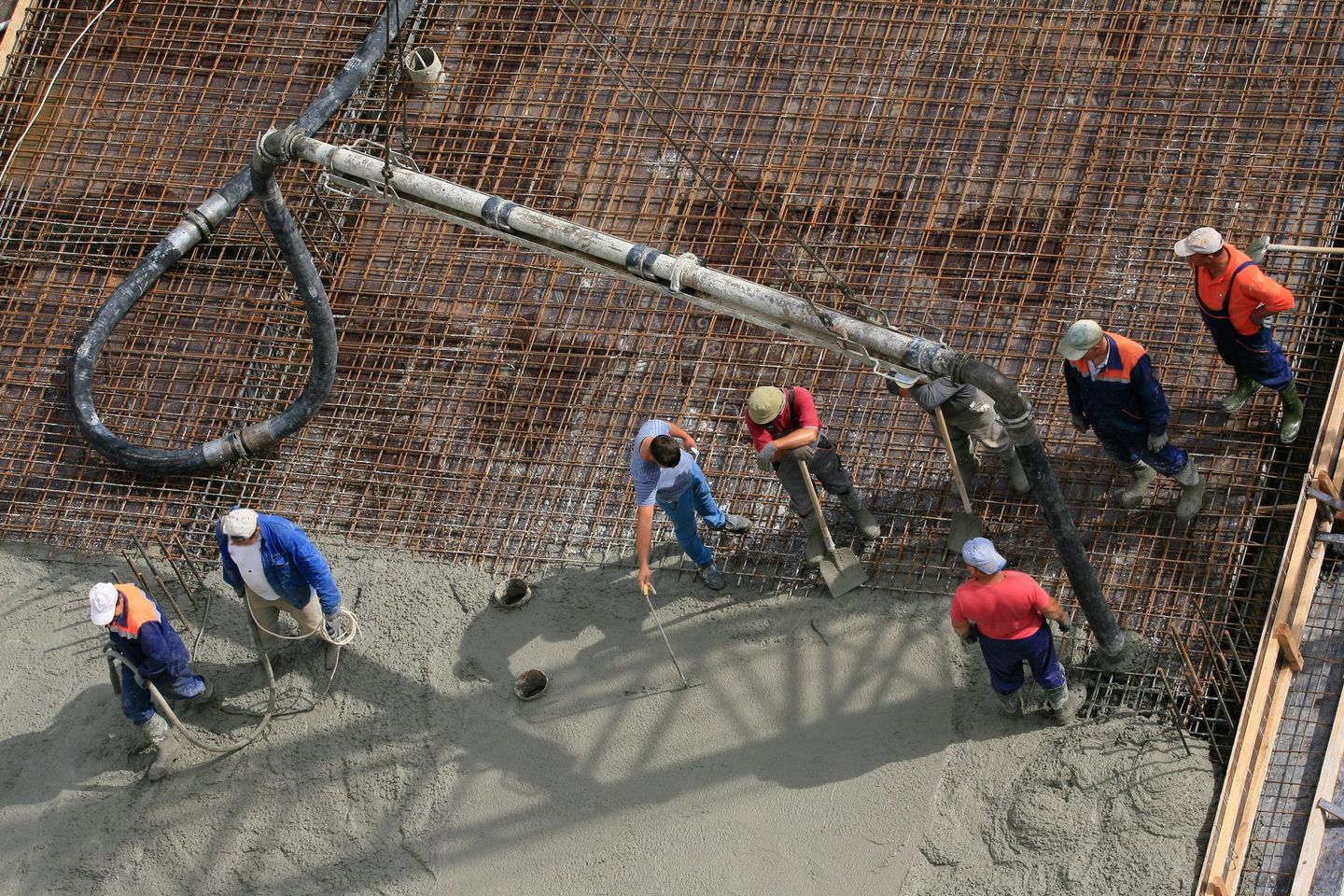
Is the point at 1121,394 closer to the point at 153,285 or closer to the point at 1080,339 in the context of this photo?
the point at 1080,339

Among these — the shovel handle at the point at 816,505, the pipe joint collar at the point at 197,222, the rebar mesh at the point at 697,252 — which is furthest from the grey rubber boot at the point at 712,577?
the pipe joint collar at the point at 197,222

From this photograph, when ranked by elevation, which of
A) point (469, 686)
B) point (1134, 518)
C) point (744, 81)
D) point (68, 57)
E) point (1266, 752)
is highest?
point (744, 81)

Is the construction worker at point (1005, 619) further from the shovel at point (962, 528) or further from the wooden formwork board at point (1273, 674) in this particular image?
the shovel at point (962, 528)

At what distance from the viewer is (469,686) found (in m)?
8.94

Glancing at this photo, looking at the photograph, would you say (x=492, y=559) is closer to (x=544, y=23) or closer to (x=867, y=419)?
(x=867, y=419)

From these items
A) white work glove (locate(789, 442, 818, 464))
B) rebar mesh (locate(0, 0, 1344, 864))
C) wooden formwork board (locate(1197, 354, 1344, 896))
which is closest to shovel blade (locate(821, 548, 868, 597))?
rebar mesh (locate(0, 0, 1344, 864))

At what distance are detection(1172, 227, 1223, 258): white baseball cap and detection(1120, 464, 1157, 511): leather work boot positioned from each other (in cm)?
123

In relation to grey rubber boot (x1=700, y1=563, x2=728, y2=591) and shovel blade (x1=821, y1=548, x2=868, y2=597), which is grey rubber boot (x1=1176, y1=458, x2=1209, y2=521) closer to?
shovel blade (x1=821, y1=548, x2=868, y2=597)

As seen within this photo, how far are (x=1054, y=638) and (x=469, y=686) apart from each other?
3.25 m

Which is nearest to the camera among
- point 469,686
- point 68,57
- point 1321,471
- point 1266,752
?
point 1266,752

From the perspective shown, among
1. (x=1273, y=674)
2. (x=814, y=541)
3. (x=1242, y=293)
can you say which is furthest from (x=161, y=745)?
(x=1242, y=293)

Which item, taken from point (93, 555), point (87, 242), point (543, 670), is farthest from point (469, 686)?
point (87, 242)

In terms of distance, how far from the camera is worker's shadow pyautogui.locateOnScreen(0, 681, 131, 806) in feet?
29.5

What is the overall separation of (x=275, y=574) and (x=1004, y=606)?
3.93 metres
